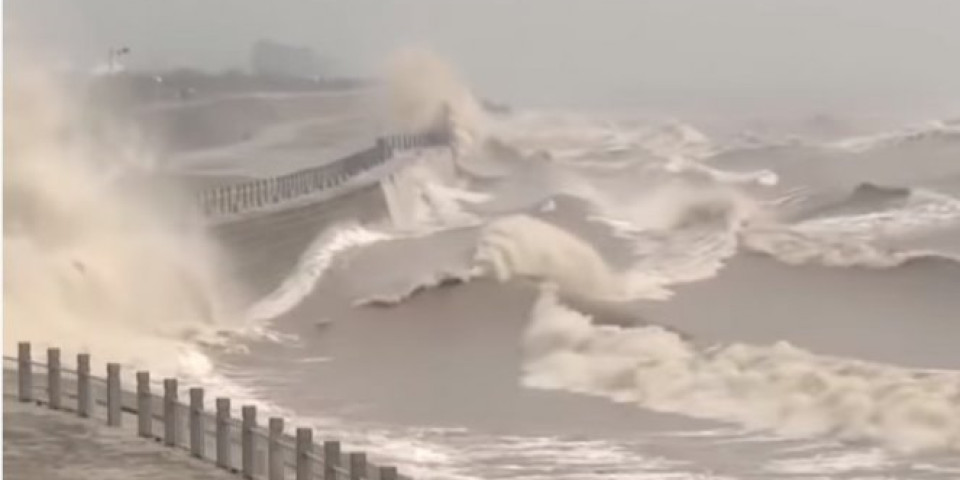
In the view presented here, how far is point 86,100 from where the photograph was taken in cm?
3716

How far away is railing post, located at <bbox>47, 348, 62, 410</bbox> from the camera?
10.4m

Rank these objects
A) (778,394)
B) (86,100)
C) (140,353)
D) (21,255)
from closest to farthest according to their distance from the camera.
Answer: (778,394) → (140,353) → (21,255) → (86,100)

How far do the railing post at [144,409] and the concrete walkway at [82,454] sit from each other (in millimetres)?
59

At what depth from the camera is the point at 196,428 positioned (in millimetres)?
9125

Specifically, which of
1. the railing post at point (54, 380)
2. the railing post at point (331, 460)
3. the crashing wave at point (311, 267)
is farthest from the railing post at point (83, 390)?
the crashing wave at point (311, 267)

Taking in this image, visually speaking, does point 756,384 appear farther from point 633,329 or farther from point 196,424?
point 196,424

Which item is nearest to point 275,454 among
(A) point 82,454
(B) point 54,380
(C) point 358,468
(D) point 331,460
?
(D) point 331,460

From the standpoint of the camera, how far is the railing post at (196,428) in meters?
9.11

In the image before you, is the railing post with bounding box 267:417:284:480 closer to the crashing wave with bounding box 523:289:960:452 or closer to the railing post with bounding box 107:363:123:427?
the railing post with bounding box 107:363:123:427

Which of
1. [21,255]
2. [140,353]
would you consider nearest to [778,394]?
[140,353]

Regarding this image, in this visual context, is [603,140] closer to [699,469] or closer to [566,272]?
[566,272]

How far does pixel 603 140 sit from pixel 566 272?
36.3 meters

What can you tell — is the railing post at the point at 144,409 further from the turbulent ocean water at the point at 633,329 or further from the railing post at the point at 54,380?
the turbulent ocean water at the point at 633,329

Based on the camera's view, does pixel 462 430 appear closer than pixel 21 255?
Yes
